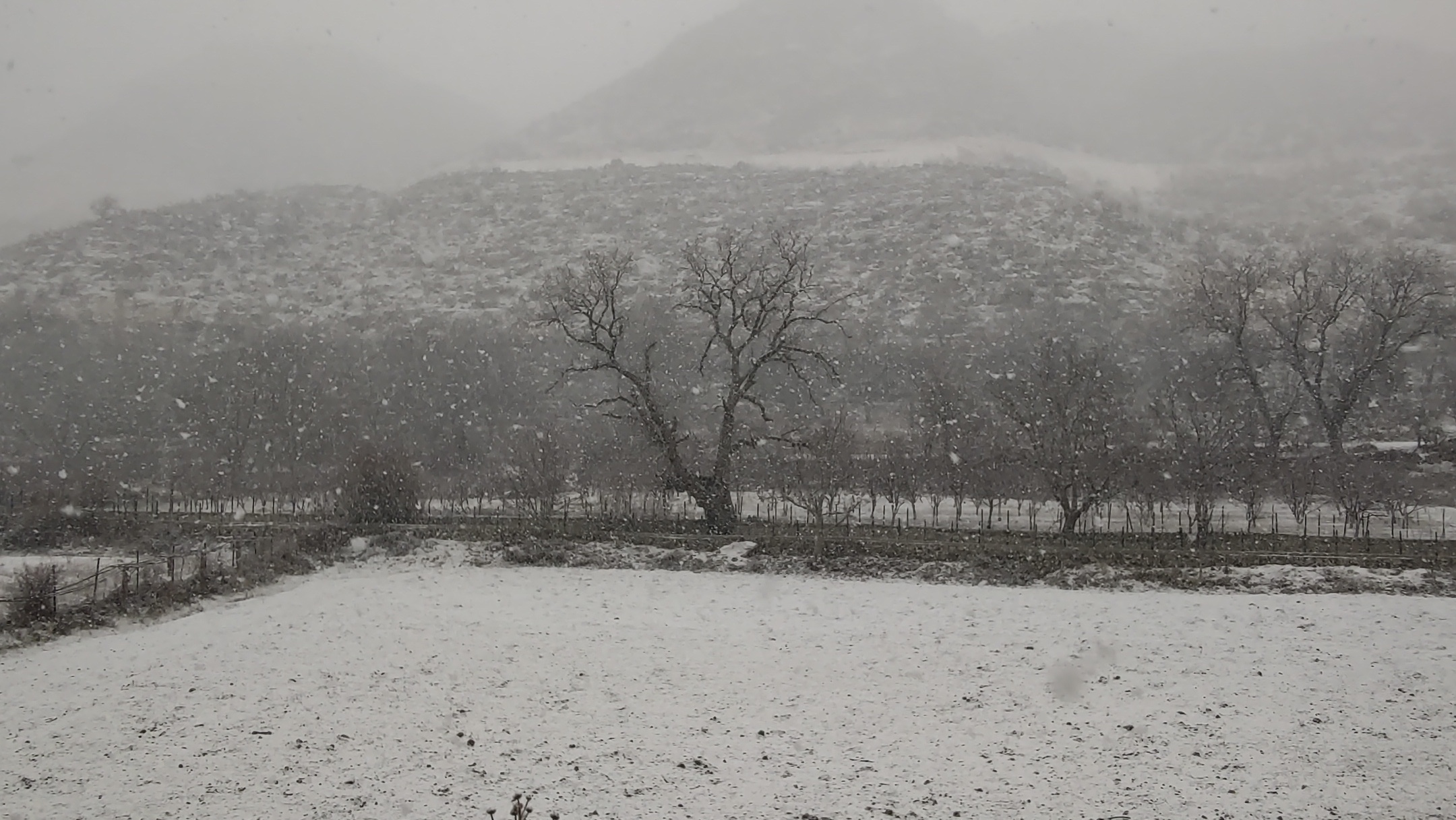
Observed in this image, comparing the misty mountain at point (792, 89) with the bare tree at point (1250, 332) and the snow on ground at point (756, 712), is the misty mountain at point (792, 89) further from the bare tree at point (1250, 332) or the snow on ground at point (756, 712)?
Answer: the snow on ground at point (756, 712)

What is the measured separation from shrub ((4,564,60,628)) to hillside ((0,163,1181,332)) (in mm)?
49729

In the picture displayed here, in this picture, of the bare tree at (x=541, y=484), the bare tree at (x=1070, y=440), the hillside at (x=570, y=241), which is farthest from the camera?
the hillside at (x=570, y=241)

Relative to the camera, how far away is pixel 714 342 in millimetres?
45000

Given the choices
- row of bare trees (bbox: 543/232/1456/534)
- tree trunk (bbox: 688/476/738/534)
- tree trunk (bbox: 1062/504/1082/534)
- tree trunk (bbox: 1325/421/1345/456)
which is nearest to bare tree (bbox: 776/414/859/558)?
row of bare trees (bbox: 543/232/1456/534)

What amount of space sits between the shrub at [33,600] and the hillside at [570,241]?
163 feet

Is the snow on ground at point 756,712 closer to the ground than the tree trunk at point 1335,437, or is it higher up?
closer to the ground

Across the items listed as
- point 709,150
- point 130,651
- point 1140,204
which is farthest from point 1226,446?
point 709,150

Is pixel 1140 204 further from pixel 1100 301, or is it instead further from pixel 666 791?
pixel 666 791

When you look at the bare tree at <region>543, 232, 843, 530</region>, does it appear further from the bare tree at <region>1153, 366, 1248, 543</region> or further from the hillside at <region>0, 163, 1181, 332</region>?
the bare tree at <region>1153, 366, 1248, 543</region>

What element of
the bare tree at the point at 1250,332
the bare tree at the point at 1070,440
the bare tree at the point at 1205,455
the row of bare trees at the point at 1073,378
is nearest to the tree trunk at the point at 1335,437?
the row of bare trees at the point at 1073,378

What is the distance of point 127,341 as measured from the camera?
56969mm

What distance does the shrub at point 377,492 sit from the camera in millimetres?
26047

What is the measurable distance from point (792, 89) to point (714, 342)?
330 feet

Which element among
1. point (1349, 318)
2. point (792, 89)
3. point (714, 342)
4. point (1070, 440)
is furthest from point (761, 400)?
point (792, 89)
